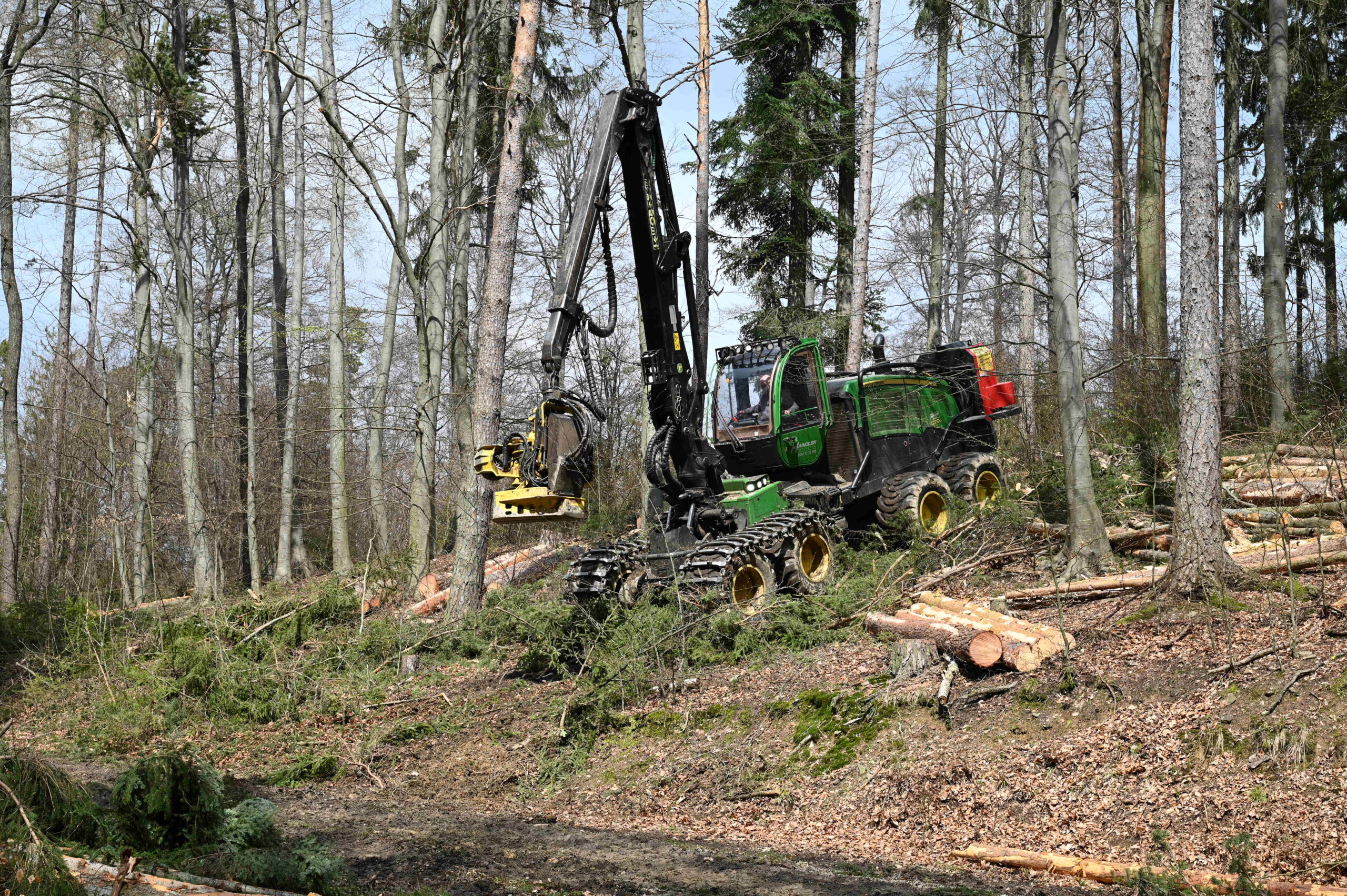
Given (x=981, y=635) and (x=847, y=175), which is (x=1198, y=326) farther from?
(x=847, y=175)

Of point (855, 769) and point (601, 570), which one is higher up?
point (601, 570)

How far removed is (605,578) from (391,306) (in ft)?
44.2

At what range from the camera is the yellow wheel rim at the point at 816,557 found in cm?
1099

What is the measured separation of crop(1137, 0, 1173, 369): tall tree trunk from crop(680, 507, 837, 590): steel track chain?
559cm

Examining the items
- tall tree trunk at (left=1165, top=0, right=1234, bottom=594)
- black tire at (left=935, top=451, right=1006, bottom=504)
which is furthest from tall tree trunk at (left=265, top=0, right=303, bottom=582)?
tall tree trunk at (left=1165, top=0, right=1234, bottom=594)

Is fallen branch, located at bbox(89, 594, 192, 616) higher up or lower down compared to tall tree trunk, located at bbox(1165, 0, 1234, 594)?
lower down

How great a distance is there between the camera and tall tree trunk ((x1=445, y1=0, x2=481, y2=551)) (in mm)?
12719

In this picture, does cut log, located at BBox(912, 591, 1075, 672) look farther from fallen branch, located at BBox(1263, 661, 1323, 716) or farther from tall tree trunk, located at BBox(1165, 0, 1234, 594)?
fallen branch, located at BBox(1263, 661, 1323, 716)

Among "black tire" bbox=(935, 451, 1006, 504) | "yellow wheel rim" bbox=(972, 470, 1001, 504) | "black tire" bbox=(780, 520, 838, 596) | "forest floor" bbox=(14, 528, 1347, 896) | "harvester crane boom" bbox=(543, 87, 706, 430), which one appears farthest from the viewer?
"yellow wheel rim" bbox=(972, 470, 1001, 504)

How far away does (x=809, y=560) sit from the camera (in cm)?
1111

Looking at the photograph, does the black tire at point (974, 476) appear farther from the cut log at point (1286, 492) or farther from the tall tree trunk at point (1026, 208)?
the cut log at point (1286, 492)

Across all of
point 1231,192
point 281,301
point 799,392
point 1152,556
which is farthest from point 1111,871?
point 1231,192

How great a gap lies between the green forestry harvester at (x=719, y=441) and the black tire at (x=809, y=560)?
2 cm

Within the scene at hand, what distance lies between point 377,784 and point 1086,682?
5108 mm
